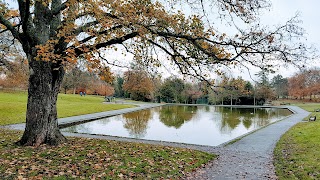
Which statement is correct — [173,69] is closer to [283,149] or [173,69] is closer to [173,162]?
[173,162]

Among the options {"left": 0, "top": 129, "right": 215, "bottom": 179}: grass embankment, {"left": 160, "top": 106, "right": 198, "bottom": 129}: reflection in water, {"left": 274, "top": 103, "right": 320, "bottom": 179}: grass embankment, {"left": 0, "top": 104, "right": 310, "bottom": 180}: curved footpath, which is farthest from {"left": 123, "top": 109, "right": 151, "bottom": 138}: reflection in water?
{"left": 274, "top": 103, "right": 320, "bottom": 179}: grass embankment

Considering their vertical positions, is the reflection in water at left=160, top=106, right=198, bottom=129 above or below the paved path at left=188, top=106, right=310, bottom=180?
below

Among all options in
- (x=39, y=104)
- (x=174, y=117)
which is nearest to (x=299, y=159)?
(x=39, y=104)

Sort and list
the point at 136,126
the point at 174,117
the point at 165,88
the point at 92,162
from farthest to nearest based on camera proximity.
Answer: the point at 165,88 < the point at 174,117 < the point at 136,126 < the point at 92,162

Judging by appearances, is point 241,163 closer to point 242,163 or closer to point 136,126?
point 242,163

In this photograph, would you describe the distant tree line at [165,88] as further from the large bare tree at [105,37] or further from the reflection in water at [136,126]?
the large bare tree at [105,37]

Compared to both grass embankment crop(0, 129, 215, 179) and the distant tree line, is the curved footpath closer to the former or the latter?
grass embankment crop(0, 129, 215, 179)

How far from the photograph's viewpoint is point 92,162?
254 inches

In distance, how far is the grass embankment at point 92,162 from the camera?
214 inches

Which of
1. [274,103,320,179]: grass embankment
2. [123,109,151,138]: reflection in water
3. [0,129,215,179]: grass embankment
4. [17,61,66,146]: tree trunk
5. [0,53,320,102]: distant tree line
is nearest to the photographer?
[0,129,215,179]: grass embankment

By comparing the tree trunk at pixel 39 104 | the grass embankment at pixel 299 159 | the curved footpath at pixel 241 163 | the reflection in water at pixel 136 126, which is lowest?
the reflection in water at pixel 136 126

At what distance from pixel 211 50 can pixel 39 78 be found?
16.7ft

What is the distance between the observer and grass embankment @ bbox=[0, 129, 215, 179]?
5445 mm

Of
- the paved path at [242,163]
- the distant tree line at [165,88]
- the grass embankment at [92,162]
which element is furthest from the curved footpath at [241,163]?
the distant tree line at [165,88]
